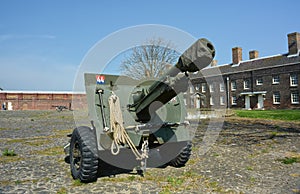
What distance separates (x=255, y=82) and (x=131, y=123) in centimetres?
3928

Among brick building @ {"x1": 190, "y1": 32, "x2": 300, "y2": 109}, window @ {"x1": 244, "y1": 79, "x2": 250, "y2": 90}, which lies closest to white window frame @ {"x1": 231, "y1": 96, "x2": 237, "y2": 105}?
brick building @ {"x1": 190, "y1": 32, "x2": 300, "y2": 109}

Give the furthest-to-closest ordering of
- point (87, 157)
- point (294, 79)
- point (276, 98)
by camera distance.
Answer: point (276, 98)
point (294, 79)
point (87, 157)

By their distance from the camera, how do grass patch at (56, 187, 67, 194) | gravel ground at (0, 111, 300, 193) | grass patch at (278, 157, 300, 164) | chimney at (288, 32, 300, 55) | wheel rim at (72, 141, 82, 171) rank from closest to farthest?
1. grass patch at (56, 187, 67, 194)
2. gravel ground at (0, 111, 300, 193)
3. wheel rim at (72, 141, 82, 171)
4. grass patch at (278, 157, 300, 164)
5. chimney at (288, 32, 300, 55)

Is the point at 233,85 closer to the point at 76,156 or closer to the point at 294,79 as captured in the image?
the point at 294,79

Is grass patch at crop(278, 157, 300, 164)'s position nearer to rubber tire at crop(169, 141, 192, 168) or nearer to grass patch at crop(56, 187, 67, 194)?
rubber tire at crop(169, 141, 192, 168)

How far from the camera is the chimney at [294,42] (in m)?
36.1

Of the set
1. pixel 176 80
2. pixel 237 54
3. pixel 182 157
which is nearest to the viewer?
pixel 176 80

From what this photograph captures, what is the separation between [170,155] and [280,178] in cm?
230

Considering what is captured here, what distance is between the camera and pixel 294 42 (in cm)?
3647

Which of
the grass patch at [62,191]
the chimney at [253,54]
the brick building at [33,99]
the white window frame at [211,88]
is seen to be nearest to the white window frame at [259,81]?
the chimney at [253,54]

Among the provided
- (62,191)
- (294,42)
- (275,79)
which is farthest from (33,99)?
(62,191)

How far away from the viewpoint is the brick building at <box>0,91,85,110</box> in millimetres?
54562

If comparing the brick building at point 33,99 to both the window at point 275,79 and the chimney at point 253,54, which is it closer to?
the chimney at point 253,54

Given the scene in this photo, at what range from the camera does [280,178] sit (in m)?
5.29
